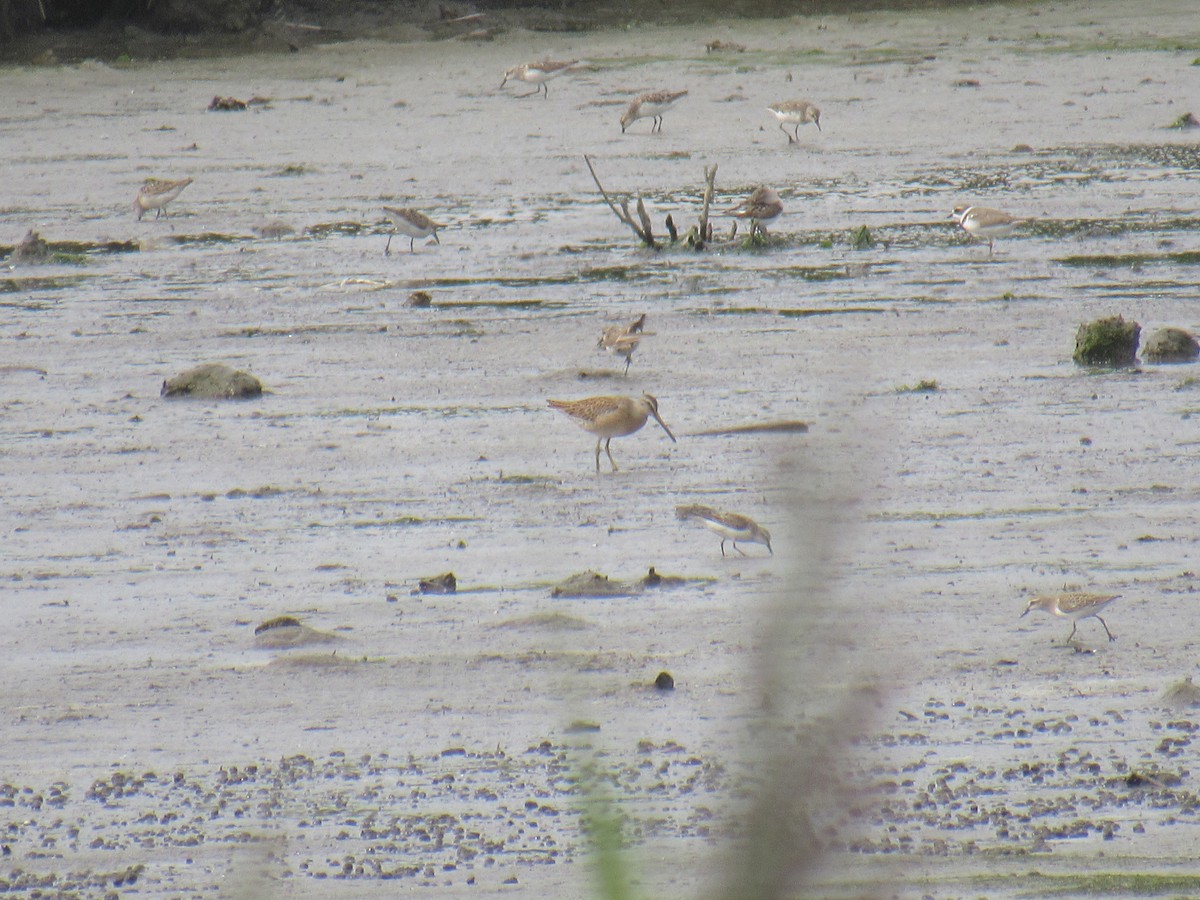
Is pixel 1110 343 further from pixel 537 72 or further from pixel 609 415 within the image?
pixel 537 72

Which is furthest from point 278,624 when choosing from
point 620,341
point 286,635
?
point 620,341

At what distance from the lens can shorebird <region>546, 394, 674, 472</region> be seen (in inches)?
265

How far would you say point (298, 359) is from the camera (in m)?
9.18

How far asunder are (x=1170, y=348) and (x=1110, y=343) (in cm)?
34

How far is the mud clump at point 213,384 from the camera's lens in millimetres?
8211

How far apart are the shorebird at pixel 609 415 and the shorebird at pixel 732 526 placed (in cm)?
97

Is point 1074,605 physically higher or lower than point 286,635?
higher

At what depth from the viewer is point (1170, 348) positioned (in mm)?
8297

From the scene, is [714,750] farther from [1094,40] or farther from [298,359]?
[1094,40]

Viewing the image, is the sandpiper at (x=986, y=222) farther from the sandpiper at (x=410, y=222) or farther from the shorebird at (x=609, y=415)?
the shorebird at (x=609, y=415)

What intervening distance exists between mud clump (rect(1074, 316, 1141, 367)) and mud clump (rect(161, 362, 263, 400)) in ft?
12.5

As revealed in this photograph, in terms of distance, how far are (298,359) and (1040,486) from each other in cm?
419

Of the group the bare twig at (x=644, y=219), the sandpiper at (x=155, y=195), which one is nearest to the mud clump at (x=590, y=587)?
the bare twig at (x=644, y=219)

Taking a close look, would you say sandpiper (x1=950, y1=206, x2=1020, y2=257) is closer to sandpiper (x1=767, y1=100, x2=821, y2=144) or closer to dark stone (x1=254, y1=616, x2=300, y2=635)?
sandpiper (x1=767, y1=100, x2=821, y2=144)
